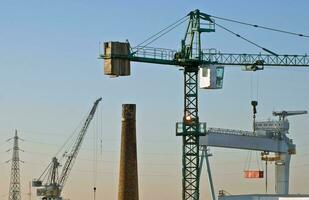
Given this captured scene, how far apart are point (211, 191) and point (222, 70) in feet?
245

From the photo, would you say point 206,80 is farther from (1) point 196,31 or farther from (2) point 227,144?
(2) point 227,144

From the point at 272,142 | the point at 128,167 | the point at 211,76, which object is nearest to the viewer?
the point at 211,76

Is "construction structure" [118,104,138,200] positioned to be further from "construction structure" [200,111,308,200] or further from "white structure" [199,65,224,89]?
"white structure" [199,65,224,89]

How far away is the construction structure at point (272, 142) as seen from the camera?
173 metres

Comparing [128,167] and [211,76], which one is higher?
[211,76]

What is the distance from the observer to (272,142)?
603ft

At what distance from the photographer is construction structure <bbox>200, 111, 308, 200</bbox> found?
567 feet

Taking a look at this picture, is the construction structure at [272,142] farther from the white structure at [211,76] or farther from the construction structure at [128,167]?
the white structure at [211,76]

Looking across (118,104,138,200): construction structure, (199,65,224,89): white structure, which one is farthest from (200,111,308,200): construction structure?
(199,65,224,89): white structure

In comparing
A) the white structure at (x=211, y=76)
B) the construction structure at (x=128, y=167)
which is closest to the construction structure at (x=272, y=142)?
the construction structure at (x=128, y=167)

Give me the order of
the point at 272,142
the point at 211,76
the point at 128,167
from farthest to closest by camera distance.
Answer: the point at 272,142 → the point at 128,167 → the point at 211,76

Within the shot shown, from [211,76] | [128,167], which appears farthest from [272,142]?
[211,76]

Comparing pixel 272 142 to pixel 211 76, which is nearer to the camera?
pixel 211 76

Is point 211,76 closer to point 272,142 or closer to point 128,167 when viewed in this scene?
point 128,167
